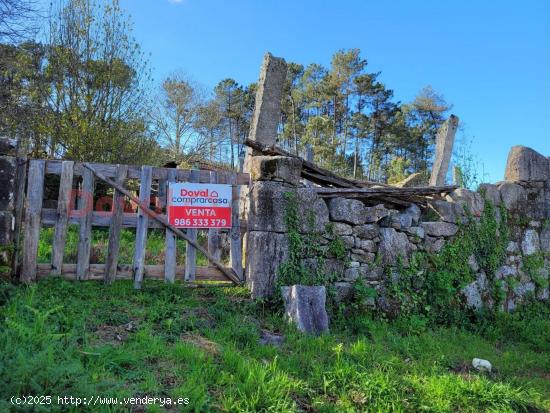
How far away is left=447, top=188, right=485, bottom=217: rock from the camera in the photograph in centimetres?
638

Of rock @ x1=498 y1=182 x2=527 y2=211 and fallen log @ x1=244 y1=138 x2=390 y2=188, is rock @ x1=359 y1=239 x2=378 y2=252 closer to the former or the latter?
fallen log @ x1=244 y1=138 x2=390 y2=188

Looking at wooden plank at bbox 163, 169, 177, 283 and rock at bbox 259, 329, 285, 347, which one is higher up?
wooden plank at bbox 163, 169, 177, 283

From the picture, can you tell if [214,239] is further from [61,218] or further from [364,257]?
[364,257]

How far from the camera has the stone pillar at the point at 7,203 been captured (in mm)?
4449

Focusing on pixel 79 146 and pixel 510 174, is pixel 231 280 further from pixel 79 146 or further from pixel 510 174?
pixel 79 146

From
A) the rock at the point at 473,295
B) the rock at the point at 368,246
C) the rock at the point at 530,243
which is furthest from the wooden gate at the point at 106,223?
the rock at the point at 530,243

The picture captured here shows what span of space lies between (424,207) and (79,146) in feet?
26.4

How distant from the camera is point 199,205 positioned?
512cm

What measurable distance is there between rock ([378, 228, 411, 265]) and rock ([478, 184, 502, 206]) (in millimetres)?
1977

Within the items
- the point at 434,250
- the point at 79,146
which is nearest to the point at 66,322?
the point at 434,250

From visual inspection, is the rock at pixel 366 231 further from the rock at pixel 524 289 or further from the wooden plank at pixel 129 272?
the rock at pixel 524 289

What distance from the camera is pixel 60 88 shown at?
998 centimetres

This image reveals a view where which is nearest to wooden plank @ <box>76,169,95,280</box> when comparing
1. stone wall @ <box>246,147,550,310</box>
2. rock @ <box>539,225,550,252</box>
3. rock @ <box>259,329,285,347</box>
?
stone wall @ <box>246,147,550,310</box>

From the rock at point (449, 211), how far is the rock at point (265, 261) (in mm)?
2811
